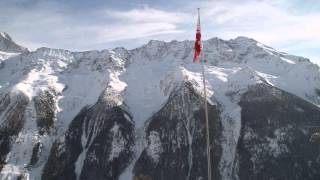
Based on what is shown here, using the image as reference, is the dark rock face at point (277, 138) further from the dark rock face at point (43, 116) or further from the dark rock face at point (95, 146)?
the dark rock face at point (43, 116)

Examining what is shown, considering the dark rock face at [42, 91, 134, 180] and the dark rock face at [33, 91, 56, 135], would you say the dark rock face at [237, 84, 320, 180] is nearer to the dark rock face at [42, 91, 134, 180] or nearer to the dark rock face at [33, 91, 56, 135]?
the dark rock face at [42, 91, 134, 180]

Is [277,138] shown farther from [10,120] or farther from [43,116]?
[10,120]

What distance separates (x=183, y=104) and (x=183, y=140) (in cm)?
1612

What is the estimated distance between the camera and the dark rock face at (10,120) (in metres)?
182

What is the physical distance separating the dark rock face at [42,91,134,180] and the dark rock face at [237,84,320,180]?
41.6 m

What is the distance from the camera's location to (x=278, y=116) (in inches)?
6777

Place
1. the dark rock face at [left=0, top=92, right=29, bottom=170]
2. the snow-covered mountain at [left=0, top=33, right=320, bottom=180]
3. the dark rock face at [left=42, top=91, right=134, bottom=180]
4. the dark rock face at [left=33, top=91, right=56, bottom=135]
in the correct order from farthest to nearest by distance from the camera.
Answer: the dark rock face at [left=33, top=91, right=56, bottom=135] < the dark rock face at [left=0, top=92, right=29, bottom=170] < the dark rock face at [left=42, top=91, right=134, bottom=180] < the snow-covered mountain at [left=0, top=33, right=320, bottom=180]

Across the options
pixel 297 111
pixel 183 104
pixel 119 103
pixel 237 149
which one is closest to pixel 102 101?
pixel 119 103

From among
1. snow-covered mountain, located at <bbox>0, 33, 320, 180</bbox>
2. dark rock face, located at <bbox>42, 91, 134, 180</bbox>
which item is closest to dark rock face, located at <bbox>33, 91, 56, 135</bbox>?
snow-covered mountain, located at <bbox>0, 33, 320, 180</bbox>

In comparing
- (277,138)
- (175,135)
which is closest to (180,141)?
(175,135)

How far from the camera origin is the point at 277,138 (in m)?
164

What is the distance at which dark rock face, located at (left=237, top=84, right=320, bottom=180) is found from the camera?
154875 mm

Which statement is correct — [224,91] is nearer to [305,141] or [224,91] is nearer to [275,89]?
[275,89]

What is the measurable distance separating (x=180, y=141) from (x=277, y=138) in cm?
3218
